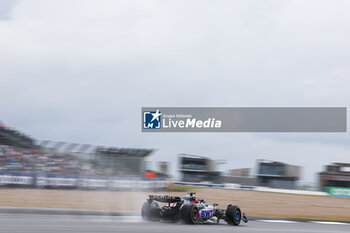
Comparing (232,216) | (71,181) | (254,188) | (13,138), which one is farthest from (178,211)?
(254,188)

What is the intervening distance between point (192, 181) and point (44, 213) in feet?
68.2

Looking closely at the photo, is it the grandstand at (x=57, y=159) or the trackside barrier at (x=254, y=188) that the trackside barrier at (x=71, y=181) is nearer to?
the grandstand at (x=57, y=159)

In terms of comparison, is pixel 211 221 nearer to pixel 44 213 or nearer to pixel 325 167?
pixel 44 213

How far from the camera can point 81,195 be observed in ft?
62.6

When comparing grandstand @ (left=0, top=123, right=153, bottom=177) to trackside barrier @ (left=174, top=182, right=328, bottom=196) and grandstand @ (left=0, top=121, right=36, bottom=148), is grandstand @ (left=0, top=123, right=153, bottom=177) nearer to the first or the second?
grandstand @ (left=0, top=121, right=36, bottom=148)

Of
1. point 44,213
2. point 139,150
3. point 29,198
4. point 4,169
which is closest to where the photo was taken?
point 44,213

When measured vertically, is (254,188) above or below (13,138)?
below

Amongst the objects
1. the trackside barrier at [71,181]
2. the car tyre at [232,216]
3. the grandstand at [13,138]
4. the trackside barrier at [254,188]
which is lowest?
the trackside barrier at [254,188]

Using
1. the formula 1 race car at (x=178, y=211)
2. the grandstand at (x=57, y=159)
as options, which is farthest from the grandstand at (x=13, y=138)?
the formula 1 race car at (x=178, y=211)

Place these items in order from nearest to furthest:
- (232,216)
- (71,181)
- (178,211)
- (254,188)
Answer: (178,211), (232,216), (71,181), (254,188)

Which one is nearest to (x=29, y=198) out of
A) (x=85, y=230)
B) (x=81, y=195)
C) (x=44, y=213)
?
(x=81, y=195)

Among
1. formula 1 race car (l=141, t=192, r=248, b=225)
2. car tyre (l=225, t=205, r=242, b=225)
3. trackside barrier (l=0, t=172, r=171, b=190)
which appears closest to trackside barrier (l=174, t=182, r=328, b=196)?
trackside barrier (l=0, t=172, r=171, b=190)

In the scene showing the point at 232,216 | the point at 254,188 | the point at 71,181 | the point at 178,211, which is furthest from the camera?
the point at 254,188

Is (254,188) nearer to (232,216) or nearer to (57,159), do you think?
(57,159)
